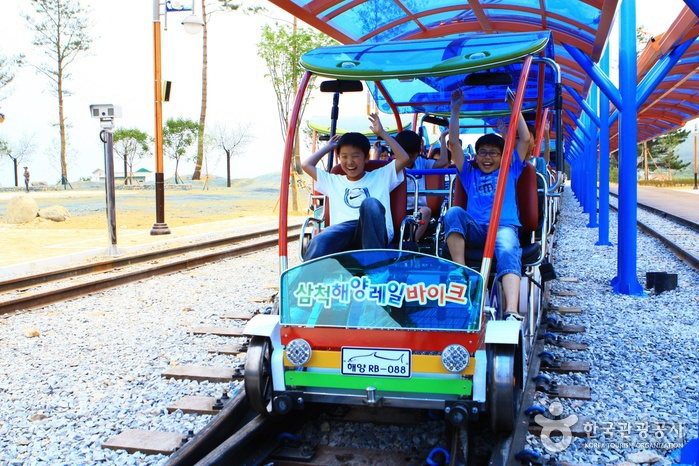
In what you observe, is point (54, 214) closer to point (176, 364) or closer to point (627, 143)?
point (176, 364)

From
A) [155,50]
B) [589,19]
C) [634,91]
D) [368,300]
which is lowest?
[368,300]

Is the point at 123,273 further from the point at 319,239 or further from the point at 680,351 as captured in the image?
the point at 680,351

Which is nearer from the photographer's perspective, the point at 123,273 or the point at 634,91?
the point at 634,91

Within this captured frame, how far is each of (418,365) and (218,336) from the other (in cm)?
313

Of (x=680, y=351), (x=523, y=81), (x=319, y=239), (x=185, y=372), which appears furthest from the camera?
(x=680, y=351)

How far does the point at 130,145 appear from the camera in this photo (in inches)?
1956

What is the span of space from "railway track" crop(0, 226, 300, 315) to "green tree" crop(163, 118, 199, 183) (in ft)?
123

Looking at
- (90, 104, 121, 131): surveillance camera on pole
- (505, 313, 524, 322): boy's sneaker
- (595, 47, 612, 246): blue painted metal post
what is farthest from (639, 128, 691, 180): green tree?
(505, 313, 524, 322): boy's sneaker

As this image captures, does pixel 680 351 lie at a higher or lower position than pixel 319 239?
lower

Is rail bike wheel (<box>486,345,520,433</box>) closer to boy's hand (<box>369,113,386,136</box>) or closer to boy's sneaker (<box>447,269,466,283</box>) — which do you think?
boy's sneaker (<box>447,269,466,283</box>)

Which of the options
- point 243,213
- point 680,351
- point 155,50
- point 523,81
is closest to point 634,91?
point 680,351

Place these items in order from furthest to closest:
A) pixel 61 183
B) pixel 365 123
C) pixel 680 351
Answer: pixel 61 183 < pixel 365 123 < pixel 680 351

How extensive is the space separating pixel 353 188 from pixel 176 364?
206 cm

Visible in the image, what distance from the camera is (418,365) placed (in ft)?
11.9
